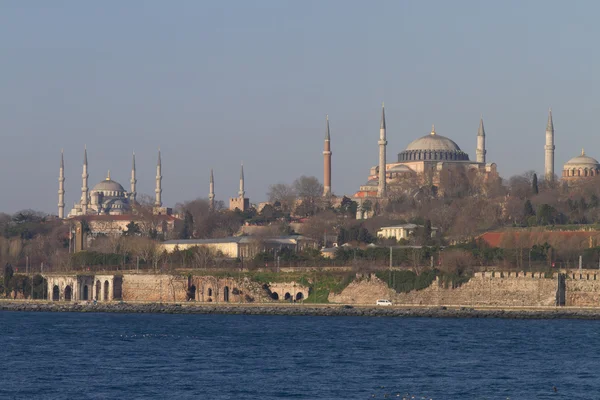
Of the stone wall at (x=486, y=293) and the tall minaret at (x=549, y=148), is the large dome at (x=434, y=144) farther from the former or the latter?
the stone wall at (x=486, y=293)

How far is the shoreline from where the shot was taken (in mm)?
54062

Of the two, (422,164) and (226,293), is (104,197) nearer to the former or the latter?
(422,164)

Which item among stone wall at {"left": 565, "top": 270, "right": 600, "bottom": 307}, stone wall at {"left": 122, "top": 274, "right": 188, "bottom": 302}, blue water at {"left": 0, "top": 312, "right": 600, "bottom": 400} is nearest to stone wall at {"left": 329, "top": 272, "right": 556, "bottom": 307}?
stone wall at {"left": 565, "top": 270, "right": 600, "bottom": 307}

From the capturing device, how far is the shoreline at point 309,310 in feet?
177

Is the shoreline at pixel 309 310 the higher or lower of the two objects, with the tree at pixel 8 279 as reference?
lower

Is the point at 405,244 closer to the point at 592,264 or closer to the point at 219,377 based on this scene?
the point at 592,264

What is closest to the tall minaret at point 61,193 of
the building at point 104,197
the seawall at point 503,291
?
the building at point 104,197

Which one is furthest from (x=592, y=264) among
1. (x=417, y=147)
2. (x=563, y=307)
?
(x=417, y=147)

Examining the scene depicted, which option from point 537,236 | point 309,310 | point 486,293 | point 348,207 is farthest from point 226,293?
point 348,207

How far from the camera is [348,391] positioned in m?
31.6

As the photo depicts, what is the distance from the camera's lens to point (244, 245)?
77375 mm

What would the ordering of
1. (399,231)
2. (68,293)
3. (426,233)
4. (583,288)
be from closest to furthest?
(583,288)
(68,293)
(426,233)
(399,231)

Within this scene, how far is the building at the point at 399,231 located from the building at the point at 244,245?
12.4 ft

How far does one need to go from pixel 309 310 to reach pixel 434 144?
52.0 metres
